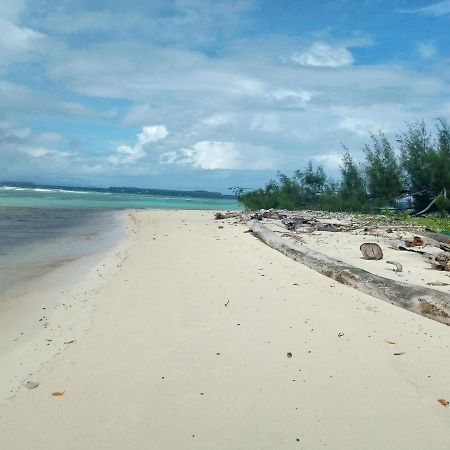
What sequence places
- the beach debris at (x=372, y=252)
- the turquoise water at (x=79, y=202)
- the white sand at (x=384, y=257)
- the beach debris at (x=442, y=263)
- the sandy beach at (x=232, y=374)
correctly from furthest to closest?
the turquoise water at (x=79, y=202), the beach debris at (x=372, y=252), the beach debris at (x=442, y=263), the white sand at (x=384, y=257), the sandy beach at (x=232, y=374)

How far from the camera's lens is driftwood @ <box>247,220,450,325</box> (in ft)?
17.2

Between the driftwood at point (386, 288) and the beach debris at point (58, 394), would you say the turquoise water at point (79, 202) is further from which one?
the beach debris at point (58, 394)

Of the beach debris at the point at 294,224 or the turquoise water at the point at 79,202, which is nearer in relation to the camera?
the beach debris at the point at 294,224

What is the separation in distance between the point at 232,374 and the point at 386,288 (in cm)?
311

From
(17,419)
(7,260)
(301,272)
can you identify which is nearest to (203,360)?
(17,419)

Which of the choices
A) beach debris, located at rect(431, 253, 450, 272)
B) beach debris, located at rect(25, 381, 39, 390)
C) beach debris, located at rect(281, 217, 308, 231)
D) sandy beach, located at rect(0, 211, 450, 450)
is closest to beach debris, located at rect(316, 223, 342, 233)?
beach debris, located at rect(281, 217, 308, 231)

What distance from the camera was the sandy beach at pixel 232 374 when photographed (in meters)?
2.99

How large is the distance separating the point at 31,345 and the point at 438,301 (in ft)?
15.0

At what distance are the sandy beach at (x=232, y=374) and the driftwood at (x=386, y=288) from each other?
134 mm

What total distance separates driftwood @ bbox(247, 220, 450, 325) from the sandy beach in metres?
0.13

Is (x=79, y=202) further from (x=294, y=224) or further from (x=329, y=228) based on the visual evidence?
(x=329, y=228)

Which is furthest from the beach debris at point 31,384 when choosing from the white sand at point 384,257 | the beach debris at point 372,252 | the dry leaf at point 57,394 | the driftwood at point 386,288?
the beach debris at point 372,252

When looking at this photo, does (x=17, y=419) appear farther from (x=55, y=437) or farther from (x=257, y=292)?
(x=257, y=292)

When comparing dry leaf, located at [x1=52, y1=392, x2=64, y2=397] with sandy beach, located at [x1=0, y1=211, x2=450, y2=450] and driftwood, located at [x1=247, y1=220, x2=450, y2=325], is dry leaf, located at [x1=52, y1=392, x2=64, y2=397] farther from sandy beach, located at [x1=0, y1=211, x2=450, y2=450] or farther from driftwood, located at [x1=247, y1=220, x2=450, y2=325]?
driftwood, located at [x1=247, y1=220, x2=450, y2=325]
